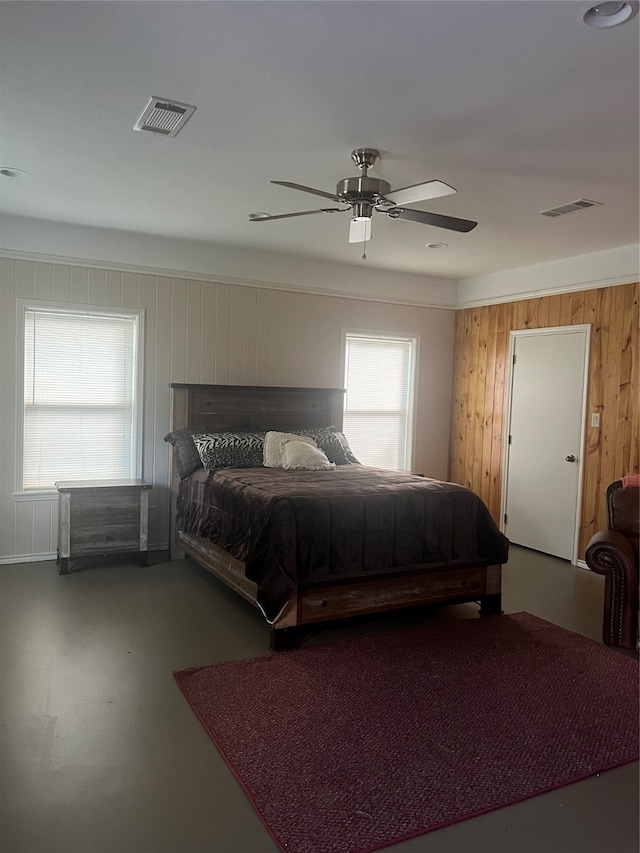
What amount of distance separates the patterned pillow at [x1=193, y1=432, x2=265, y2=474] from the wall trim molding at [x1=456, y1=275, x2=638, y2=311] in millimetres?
2775

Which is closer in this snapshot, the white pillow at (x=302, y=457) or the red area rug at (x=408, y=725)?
the red area rug at (x=408, y=725)

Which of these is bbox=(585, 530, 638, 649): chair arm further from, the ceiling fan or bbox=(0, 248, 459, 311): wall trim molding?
bbox=(0, 248, 459, 311): wall trim molding

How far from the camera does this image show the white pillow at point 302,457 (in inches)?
189

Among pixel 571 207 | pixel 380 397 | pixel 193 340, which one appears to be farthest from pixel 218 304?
pixel 571 207

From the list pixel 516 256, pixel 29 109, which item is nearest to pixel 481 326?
pixel 516 256

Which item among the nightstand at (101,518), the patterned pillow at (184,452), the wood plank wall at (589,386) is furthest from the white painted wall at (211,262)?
A: the nightstand at (101,518)

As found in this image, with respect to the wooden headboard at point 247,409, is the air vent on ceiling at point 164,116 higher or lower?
higher

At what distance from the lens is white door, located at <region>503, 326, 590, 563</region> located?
533cm

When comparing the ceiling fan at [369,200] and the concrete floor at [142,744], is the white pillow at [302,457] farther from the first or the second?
the ceiling fan at [369,200]

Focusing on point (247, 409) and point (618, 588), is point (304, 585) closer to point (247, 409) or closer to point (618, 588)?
point (618, 588)

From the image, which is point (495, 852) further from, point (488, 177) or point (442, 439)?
point (442, 439)

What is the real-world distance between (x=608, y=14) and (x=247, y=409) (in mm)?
3952

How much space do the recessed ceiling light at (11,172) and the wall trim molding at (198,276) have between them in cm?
104

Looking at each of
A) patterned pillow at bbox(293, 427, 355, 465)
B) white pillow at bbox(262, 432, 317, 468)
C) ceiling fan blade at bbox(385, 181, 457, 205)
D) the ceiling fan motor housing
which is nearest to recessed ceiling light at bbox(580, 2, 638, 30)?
ceiling fan blade at bbox(385, 181, 457, 205)
